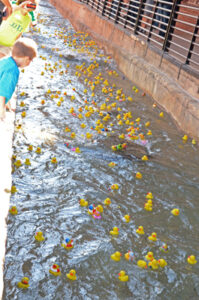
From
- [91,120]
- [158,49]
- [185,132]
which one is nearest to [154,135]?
[185,132]

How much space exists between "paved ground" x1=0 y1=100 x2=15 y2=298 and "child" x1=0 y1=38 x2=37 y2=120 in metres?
0.40

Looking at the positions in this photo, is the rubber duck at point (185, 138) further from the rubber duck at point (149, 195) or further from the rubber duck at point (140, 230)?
the rubber duck at point (140, 230)

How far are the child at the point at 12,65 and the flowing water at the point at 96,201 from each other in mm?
1152

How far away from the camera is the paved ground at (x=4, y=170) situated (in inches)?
141

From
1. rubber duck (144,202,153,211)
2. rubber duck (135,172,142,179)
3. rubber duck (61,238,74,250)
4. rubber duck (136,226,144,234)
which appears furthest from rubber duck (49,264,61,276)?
rubber duck (135,172,142,179)

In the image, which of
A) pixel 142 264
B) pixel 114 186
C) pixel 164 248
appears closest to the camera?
pixel 142 264

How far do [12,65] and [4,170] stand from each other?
1417mm

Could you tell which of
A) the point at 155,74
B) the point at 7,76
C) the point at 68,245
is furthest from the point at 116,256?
the point at 155,74

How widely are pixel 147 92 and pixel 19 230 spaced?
7.17m

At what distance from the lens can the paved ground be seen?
358cm

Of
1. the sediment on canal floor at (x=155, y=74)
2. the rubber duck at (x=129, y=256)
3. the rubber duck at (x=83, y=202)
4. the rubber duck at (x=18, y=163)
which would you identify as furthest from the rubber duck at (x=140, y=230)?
the sediment on canal floor at (x=155, y=74)

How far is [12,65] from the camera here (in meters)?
5.07

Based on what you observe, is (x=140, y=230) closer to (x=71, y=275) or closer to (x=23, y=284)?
(x=71, y=275)

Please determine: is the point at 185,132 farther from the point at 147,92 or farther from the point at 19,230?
the point at 19,230
